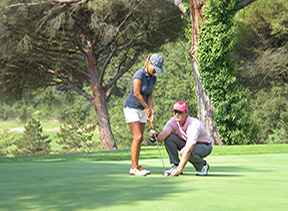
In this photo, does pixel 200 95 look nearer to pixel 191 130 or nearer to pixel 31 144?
pixel 191 130

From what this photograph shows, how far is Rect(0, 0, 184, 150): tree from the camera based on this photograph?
80.3ft

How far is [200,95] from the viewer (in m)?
21.2

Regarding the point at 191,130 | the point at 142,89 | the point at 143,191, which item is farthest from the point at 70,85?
the point at 143,191

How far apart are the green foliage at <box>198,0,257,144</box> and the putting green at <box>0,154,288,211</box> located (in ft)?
42.9

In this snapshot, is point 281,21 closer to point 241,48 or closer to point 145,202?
point 241,48

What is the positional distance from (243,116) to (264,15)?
11944 millimetres

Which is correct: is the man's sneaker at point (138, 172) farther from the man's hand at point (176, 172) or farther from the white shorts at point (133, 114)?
the white shorts at point (133, 114)

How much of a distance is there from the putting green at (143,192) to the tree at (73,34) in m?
17.2

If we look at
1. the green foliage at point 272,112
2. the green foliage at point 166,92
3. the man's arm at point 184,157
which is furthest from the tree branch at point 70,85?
the man's arm at point 184,157

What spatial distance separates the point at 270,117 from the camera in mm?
36000

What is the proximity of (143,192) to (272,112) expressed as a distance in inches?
1234

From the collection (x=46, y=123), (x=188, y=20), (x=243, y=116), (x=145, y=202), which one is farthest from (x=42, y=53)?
(x=46, y=123)

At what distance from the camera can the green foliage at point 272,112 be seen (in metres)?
34.2

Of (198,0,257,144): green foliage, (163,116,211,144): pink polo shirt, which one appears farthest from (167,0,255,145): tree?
(163,116,211,144): pink polo shirt
